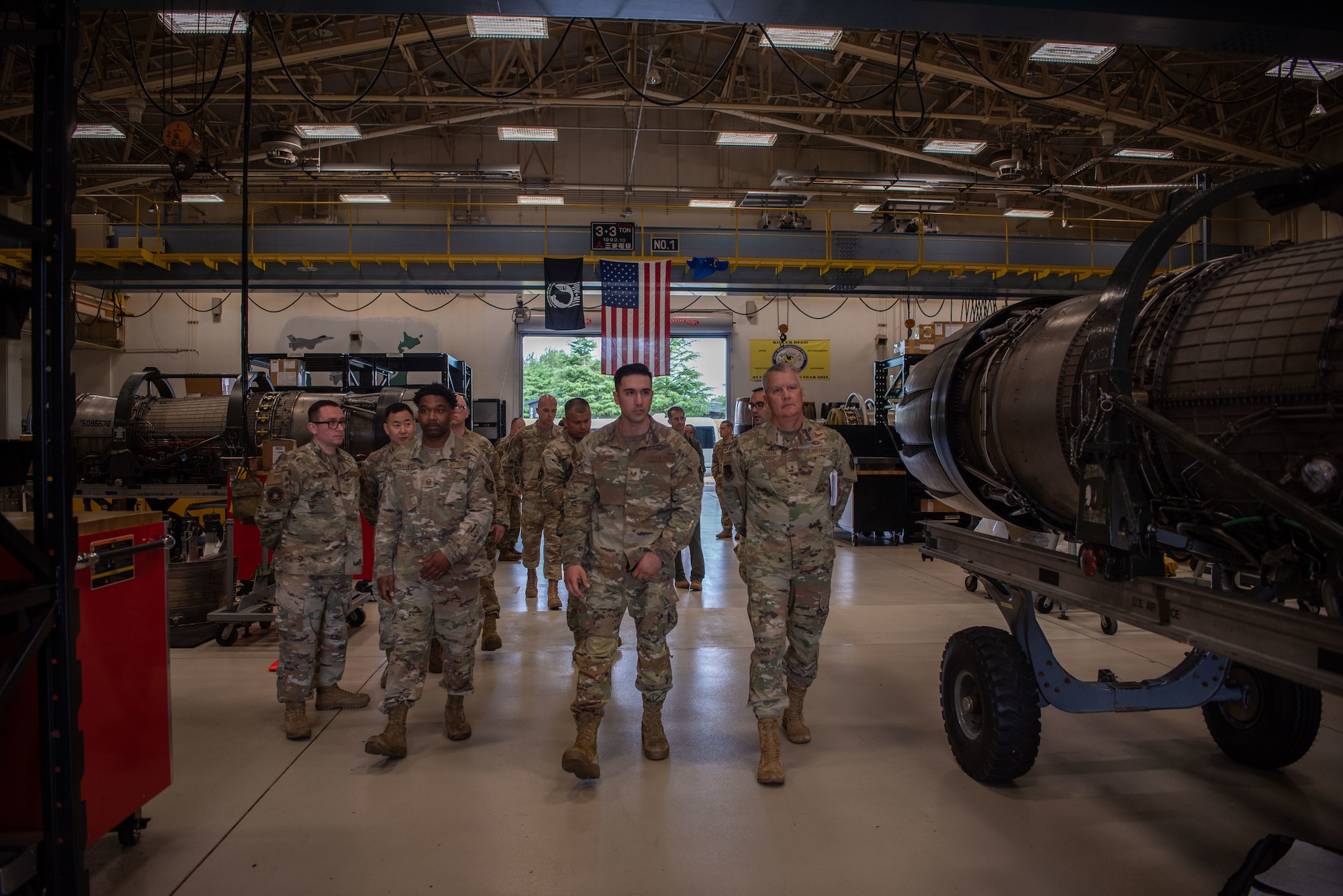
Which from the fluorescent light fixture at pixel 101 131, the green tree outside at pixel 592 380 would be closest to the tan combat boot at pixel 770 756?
the fluorescent light fixture at pixel 101 131

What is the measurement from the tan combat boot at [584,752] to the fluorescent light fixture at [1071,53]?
10587 mm

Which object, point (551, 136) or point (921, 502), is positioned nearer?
point (921, 502)

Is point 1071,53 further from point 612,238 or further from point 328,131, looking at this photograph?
point 328,131

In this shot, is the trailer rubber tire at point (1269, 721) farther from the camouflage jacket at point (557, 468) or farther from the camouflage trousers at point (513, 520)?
the camouflage trousers at point (513, 520)

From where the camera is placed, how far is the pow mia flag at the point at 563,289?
11.0 meters

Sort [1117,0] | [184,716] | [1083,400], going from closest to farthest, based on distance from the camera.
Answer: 1. [1083,400]
2. [1117,0]
3. [184,716]

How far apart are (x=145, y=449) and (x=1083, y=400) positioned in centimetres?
837

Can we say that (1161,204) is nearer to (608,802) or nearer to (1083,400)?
(1083,400)

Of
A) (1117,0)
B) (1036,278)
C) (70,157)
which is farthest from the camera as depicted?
(1036,278)

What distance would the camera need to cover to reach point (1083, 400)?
96.7 inches

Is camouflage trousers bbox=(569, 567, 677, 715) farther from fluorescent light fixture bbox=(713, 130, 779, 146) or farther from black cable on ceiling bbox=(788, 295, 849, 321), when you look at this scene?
black cable on ceiling bbox=(788, 295, 849, 321)

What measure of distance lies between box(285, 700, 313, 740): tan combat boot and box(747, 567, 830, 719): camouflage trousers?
7.49 feet

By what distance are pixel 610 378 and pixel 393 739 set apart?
15917 mm

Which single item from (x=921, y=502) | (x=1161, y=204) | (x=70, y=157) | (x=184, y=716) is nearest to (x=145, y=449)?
(x=184, y=716)
